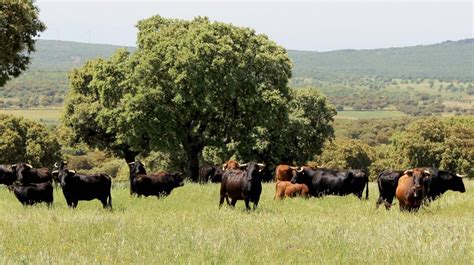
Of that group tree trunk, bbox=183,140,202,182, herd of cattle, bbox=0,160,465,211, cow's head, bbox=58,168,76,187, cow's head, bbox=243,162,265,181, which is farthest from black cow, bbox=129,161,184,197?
tree trunk, bbox=183,140,202,182

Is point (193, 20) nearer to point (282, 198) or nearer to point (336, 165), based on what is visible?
point (282, 198)

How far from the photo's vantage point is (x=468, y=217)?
1559cm

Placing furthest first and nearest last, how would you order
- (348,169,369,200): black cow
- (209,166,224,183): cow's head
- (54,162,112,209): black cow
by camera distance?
(209,166,224,183): cow's head → (348,169,369,200): black cow → (54,162,112,209): black cow

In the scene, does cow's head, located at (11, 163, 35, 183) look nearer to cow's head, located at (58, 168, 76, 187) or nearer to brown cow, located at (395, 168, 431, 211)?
cow's head, located at (58, 168, 76, 187)

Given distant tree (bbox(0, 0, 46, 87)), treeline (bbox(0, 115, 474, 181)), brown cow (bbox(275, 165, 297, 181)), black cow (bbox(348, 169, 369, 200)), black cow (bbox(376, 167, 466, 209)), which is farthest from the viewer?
treeline (bbox(0, 115, 474, 181))

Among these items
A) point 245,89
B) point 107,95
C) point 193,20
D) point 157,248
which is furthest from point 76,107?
point 157,248

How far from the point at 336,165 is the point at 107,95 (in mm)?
57583

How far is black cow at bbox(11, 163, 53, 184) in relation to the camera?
2161 centimetres

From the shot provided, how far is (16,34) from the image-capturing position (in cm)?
2872

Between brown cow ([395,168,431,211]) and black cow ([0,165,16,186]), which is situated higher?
brown cow ([395,168,431,211])

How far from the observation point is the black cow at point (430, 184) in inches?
766

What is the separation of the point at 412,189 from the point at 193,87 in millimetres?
19732

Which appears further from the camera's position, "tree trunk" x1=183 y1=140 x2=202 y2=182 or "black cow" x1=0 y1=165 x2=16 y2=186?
"tree trunk" x1=183 y1=140 x2=202 y2=182

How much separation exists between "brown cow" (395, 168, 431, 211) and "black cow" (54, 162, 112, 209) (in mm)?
8700
